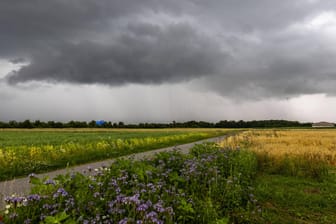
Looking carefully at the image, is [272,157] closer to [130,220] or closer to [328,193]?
[328,193]

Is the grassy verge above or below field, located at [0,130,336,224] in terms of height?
below

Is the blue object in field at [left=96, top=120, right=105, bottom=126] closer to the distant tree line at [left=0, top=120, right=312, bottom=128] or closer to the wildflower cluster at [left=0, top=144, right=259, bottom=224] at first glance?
the distant tree line at [left=0, top=120, right=312, bottom=128]

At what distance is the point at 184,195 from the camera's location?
5910mm

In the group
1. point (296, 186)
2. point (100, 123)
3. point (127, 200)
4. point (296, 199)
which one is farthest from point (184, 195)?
point (100, 123)

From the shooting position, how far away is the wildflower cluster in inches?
161

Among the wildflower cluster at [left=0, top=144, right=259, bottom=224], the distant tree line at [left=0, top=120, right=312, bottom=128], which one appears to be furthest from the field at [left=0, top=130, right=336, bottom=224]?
the distant tree line at [left=0, top=120, right=312, bottom=128]

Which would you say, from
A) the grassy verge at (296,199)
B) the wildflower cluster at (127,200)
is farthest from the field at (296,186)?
the wildflower cluster at (127,200)

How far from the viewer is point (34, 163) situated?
14008mm

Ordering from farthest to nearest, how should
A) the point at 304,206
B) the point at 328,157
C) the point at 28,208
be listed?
the point at 328,157 → the point at 304,206 → the point at 28,208

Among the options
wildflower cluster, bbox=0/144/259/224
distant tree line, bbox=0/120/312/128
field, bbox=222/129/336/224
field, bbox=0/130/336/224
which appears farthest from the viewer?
distant tree line, bbox=0/120/312/128

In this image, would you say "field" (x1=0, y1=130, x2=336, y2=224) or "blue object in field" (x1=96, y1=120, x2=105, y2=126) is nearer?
"field" (x1=0, y1=130, x2=336, y2=224)

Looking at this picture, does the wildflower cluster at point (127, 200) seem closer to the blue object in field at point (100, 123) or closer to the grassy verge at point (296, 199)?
the grassy verge at point (296, 199)

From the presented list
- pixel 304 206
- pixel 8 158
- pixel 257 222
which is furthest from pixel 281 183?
pixel 8 158

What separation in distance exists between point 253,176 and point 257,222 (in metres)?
5.12
